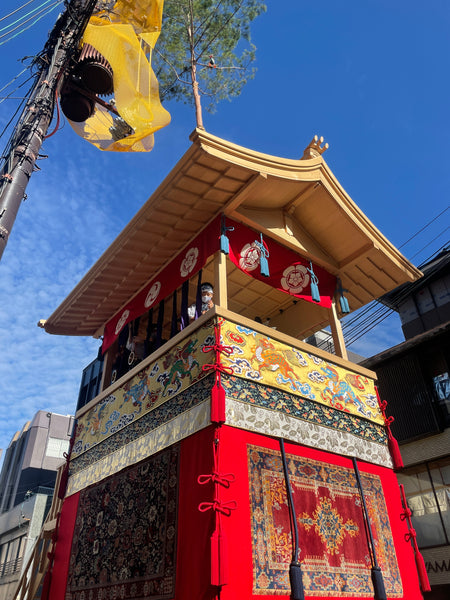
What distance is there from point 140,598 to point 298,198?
556cm

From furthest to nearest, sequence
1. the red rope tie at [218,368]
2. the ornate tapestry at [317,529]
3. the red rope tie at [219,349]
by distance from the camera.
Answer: the red rope tie at [219,349] → the red rope tie at [218,368] → the ornate tapestry at [317,529]

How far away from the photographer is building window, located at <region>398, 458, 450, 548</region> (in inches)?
440

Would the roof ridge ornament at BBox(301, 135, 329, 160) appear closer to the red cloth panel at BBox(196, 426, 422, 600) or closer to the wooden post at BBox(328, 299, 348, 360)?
the wooden post at BBox(328, 299, 348, 360)

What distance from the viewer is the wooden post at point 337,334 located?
7266 millimetres

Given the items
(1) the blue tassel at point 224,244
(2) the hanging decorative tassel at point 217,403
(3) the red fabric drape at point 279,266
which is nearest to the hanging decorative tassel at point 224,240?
(1) the blue tassel at point 224,244

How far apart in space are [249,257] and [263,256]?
200mm

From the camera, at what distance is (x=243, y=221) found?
686cm

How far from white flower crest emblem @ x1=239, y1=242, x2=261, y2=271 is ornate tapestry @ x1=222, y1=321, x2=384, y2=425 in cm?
118

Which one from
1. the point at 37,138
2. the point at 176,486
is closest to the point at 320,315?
the point at 176,486

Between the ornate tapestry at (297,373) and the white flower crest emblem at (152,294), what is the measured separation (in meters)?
2.35

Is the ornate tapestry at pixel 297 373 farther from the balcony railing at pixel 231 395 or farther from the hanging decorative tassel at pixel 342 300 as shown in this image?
the hanging decorative tassel at pixel 342 300

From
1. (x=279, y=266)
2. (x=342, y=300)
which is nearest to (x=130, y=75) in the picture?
(x=279, y=266)

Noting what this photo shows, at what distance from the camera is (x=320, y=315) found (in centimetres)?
829

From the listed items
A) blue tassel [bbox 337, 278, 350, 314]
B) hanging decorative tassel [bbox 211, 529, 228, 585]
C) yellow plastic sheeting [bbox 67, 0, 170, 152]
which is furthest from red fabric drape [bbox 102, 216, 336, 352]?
hanging decorative tassel [bbox 211, 529, 228, 585]
